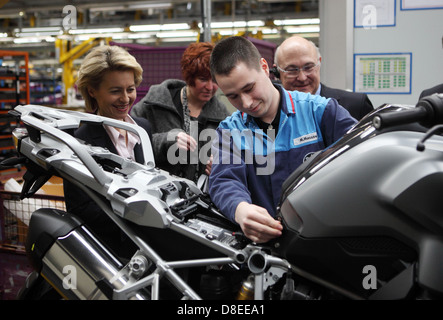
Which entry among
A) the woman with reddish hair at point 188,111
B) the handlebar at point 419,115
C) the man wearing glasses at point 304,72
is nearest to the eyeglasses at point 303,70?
the man wearing glasses at point 304,72

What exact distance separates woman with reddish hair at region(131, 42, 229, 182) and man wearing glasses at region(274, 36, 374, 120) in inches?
15.4

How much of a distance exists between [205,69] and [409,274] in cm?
153

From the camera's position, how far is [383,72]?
2.99 m

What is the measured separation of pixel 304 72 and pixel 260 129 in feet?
3.07

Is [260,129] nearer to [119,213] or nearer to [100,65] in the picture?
[119,213]

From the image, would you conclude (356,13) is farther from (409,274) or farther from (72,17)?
(409,274)

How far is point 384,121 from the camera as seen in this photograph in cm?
89

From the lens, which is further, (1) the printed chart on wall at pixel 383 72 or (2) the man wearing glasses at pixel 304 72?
(1) the printed chart on wall at pixel 383 72

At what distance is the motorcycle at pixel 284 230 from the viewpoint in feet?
3.12

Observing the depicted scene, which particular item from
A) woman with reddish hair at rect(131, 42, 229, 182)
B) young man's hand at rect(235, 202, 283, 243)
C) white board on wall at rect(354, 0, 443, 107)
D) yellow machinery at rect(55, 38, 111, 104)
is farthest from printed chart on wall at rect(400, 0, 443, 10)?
yellow machinery at rect(55, 38, 111, 104)

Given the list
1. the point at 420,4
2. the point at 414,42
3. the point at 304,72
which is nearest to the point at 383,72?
the point at 414,42

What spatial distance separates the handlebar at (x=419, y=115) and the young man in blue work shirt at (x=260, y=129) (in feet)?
1.63

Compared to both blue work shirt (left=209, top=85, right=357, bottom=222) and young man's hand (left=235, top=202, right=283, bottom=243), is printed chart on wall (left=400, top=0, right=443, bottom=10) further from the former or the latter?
young man's hand (left=235, top=202, right=283, bottom=243)

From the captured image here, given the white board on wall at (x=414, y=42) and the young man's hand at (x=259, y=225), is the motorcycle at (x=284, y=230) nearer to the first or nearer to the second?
the young man's hand at (x=259, y=225)
